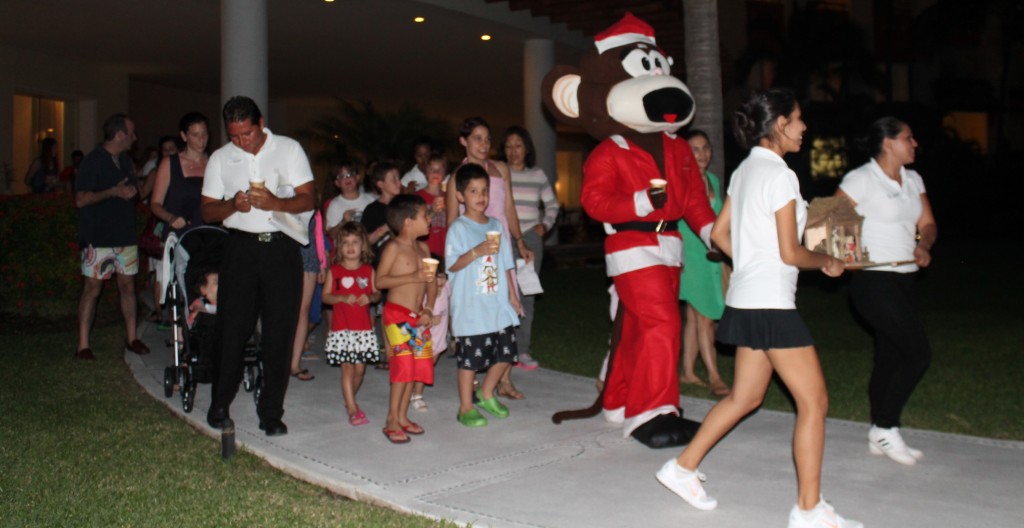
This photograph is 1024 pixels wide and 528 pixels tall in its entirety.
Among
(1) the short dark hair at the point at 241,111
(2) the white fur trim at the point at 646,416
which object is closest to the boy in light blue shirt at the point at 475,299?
(2) the white fur trim at the point at 646,416

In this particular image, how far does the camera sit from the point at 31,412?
22.9ft

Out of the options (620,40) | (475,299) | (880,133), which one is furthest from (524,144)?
(880,133)

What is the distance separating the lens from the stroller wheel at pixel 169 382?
7434mm

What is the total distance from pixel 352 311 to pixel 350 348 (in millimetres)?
248

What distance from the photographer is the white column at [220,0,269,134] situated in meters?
13.1

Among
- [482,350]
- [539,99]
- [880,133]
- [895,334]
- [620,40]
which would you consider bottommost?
[482,350]

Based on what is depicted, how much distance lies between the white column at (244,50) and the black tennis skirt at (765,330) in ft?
32.0

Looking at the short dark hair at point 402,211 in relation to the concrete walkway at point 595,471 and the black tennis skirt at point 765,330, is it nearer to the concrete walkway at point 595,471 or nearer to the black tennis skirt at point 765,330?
the concrete walkway at point 595,471

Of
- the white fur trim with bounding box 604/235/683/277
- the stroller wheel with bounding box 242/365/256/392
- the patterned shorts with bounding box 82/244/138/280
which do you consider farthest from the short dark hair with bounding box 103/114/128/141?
the white fur trim with bounding box 604/235/683/277

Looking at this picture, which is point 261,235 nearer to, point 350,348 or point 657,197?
point 350,348

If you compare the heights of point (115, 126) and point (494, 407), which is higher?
point (115, 126)

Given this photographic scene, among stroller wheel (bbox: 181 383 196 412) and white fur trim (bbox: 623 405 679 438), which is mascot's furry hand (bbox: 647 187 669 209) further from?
stroller wheel (bbox: 181 383 196 412)

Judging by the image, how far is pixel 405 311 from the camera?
21.0 ft

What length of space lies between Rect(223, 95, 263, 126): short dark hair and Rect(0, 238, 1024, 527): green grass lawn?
1.94m
